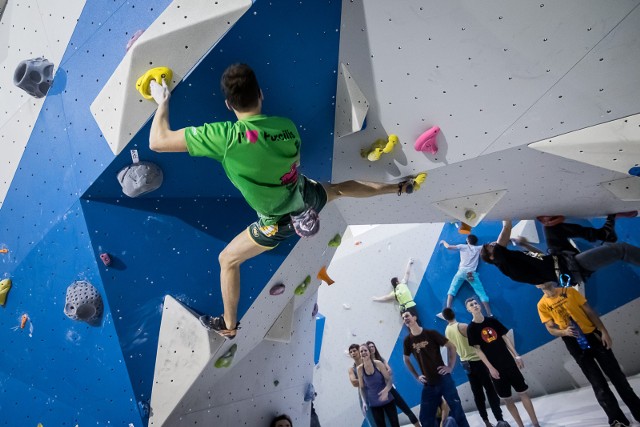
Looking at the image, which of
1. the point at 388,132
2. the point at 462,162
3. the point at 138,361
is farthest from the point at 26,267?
the point at 462,162

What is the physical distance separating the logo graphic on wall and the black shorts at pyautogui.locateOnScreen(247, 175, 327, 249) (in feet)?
9.04

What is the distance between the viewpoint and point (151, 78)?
210cm

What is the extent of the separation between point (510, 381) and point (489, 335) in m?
0.43

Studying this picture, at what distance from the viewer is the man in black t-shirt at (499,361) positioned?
4.27m

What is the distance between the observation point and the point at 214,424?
3346mm

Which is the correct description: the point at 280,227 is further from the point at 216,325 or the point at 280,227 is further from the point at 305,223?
the point at 216,325

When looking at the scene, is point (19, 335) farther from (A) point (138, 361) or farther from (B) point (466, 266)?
(B) point (466, 266)

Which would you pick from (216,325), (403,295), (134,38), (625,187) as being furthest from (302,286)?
(403,295)

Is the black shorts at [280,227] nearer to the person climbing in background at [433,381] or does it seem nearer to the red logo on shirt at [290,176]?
the red logo on shirt at [290,176]

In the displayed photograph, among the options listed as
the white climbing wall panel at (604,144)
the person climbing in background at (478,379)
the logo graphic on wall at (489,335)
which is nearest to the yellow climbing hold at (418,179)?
the white climbing wall panel at (604,144)

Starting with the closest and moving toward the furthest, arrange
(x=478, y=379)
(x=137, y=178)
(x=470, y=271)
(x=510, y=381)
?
1. (x=137, y=178)
2. (x=510, y=381)
3. (x=478, y=379)
4. (x=470, y=271)

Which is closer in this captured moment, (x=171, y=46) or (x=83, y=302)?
(x=171, y=46)

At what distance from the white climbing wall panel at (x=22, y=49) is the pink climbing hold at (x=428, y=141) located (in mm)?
1869

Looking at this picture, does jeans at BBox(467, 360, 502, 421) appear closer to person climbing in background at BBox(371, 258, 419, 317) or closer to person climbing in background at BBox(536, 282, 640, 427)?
person climbing in background at BBox(536, 282, 640, 427)
